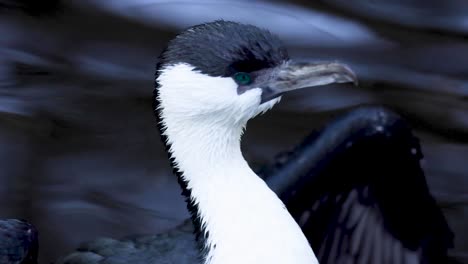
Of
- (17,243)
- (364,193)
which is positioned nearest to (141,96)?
(364,193)

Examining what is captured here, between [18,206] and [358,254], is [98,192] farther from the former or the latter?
[358,254]

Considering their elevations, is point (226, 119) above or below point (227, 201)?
above

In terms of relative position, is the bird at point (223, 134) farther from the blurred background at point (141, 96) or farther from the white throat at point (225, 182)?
the blurred background at point (141, 96)

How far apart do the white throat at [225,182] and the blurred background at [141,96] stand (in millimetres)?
1915

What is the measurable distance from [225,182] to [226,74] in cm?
29

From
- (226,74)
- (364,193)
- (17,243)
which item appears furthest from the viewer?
(364,193)

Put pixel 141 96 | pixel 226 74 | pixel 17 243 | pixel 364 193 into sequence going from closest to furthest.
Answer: pixel 226 74, pixel 17 243, pixel 364 193, pixel 141 96

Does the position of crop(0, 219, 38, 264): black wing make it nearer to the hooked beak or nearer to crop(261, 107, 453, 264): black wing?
A: crop(261, 107, 453, 264): black wing

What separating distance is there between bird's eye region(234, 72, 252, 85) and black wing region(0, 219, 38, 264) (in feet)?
2.87

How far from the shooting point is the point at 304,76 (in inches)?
124

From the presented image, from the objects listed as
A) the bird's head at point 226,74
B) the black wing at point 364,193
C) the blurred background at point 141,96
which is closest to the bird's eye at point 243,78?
the bird's head at point 226,74

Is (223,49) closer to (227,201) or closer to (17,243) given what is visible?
(227,201)

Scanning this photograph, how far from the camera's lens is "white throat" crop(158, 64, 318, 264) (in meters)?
3.08

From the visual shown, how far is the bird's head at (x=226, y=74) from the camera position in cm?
307
